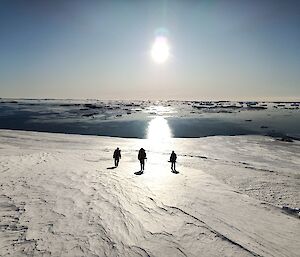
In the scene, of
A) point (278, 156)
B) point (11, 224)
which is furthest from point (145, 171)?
point (278, 156)

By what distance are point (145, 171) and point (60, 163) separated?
550cm

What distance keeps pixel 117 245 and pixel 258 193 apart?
8658 millimetres

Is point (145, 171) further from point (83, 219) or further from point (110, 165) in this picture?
point (83, 219)

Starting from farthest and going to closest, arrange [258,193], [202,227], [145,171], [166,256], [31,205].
Result: [145,171], [258,193], [31,205], [202,227], [166,256]

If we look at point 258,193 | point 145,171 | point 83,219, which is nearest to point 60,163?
point 145,171

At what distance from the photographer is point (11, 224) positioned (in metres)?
8.88

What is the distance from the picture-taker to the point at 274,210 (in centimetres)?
1170

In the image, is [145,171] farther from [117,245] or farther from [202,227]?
[117,245]

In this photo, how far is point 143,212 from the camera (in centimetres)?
1052

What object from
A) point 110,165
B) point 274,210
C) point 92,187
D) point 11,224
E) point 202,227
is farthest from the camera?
point 110,165

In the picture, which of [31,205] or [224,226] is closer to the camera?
[224,226]

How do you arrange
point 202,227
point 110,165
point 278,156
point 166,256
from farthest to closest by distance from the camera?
point 278,156
point 110,165
point 202,227
point 166,256

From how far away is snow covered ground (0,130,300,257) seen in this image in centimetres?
809

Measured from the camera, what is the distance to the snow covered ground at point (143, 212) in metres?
8.09
